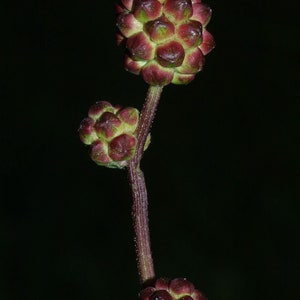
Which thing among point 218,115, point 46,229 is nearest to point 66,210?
point 46,229

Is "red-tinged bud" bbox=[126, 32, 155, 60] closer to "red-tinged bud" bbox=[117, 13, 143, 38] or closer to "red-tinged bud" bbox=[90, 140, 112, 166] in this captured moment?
"red-tinged bud" bbox=[117, 13, 143, 38]

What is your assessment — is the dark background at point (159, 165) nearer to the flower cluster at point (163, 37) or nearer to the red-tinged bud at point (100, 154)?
Answer: the red-tinged bud at point (100, 154)

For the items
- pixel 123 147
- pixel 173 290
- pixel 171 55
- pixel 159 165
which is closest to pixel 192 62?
pixel 171 55

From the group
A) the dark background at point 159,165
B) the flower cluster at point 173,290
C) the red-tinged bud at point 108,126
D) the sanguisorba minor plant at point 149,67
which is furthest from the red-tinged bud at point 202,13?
the dark background at point 159,165

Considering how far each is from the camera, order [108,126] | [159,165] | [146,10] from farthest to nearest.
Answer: [159,165]
[108,126]
[146,10]

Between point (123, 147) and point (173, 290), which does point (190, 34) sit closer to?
point (123, 147)

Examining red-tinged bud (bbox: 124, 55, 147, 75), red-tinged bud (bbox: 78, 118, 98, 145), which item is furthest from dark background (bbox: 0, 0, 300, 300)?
red-tinged bud (bbox: 124, 55, 147, 75)
